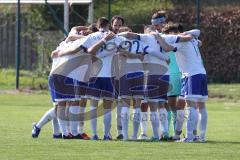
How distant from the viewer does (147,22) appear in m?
30.9

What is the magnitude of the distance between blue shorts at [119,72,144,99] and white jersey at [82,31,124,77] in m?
0.33

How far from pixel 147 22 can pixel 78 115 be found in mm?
15963

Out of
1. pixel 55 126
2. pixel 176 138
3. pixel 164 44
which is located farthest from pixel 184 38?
pixel 55 126

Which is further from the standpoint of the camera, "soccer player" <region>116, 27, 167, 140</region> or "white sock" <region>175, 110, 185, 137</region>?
"white sock" <region>175, 110, 185, 137</region>

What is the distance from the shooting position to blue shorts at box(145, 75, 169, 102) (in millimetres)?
15023

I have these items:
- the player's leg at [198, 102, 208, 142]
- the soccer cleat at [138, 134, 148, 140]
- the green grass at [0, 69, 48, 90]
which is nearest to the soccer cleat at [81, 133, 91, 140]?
the soccer cleat at [138, 134, 148, 140]

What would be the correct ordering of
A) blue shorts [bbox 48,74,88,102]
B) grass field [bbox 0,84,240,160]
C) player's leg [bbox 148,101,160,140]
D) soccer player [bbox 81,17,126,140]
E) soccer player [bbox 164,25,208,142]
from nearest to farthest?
1. grass field [bbox 0,84,240,160]
2. soccer player [bbox 81,17,126,140]
3. soccer player [bbox 164,25,208,142]
4. player's leg [bbox 148,101,160,140]
5. blue shorts [bbox 48,74,88,102]

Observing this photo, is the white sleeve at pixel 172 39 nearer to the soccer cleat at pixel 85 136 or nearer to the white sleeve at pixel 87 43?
the white sleeve at pixel 87 43

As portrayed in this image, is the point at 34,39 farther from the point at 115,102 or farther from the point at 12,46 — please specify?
the point at 115,102

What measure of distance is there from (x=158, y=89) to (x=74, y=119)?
59.4 inches

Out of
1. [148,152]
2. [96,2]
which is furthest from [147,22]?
[148,152]

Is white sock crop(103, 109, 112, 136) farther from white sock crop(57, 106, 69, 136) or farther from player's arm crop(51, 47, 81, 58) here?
player's arm crop(51, 47, 81, 58)

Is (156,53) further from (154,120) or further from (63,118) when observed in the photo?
(63,118)

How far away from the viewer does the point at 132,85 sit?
49.4 feet
